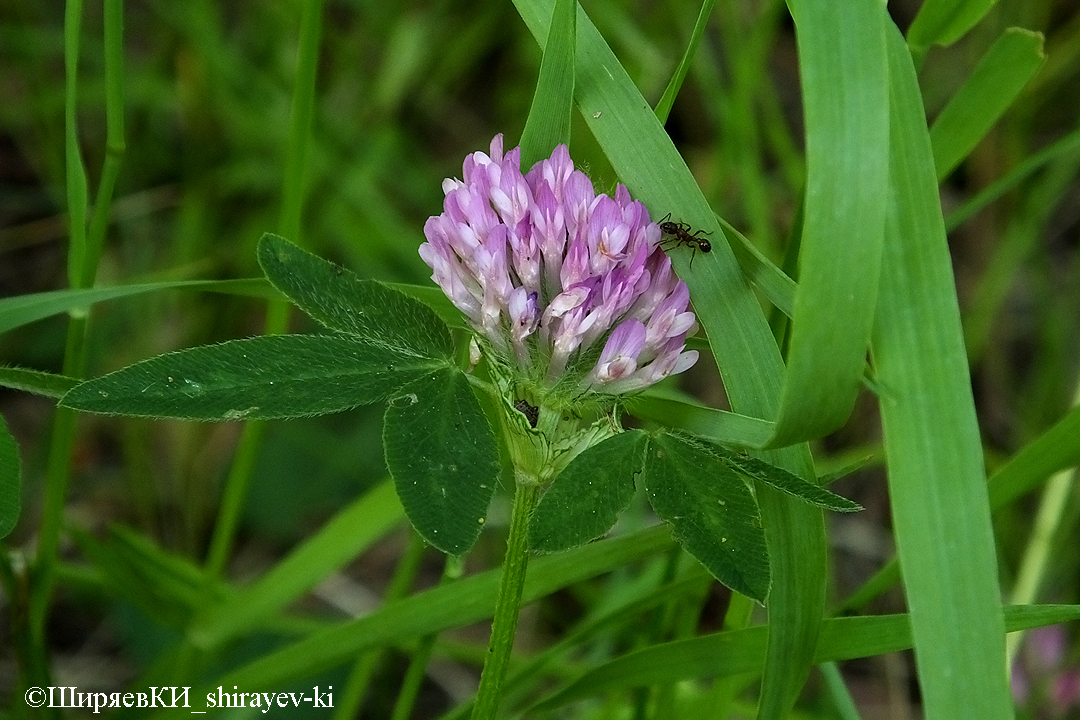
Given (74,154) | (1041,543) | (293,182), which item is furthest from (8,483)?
(1041,543)

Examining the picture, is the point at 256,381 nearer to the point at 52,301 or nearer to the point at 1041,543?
the point at 52,301

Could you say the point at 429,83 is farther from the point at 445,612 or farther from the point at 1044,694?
the point at 1044,694

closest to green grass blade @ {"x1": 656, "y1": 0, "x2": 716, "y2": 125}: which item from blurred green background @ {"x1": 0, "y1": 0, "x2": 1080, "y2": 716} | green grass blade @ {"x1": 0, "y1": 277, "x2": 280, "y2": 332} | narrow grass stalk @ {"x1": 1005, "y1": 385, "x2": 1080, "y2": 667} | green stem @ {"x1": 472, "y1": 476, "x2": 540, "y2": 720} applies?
green stem @ {"x1": 472, "y1": 476, "x2": 540, "y2": 720}

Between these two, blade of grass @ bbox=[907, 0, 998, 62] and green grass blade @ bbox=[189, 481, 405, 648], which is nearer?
blade of grass @ bbox=[907, 0, 998, 62]

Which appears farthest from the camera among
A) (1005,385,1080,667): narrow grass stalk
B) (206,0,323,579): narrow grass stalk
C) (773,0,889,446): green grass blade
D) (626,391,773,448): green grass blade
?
(1005,385,1080,667): narrow grass stalk

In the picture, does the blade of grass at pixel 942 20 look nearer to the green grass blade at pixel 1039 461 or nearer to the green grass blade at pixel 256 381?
the green grass blade at pixel 1039 461

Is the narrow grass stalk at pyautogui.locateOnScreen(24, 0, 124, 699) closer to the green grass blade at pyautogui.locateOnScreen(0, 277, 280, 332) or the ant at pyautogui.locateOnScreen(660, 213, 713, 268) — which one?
the green grass blade at pyautogui.locateOnScreen(0, 277, 280, 332)
